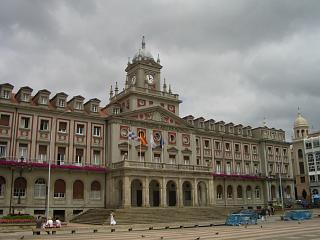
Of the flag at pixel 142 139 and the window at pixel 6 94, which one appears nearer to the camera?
the window at pixel 6 94

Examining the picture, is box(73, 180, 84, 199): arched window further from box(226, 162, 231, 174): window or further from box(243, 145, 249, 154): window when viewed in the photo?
box(243, 145, 249, 154): window

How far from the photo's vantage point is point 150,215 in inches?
1864

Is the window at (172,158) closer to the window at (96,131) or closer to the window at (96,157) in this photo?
the window at (96,157)

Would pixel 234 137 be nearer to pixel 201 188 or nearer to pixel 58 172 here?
pixel 201 188

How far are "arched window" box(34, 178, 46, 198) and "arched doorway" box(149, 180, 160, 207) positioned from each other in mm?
16026

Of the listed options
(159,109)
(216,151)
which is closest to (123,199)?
(159,109)

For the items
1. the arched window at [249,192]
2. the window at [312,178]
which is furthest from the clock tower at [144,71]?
the window at [312,178]

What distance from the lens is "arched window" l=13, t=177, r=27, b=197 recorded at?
48500mm

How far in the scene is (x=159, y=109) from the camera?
62.1 metres

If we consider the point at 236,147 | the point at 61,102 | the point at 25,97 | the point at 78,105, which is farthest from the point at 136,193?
the point at 236,147

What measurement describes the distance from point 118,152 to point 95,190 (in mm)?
6506

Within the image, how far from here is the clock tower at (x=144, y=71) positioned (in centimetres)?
Answer: 6512

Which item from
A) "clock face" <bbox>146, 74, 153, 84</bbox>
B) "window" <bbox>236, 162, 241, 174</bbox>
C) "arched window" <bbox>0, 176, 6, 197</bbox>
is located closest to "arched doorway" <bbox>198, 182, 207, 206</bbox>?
"window" <bbox>236, 162, 241, 174</bbox>

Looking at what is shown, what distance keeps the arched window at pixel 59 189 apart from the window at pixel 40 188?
1493 millimetres
